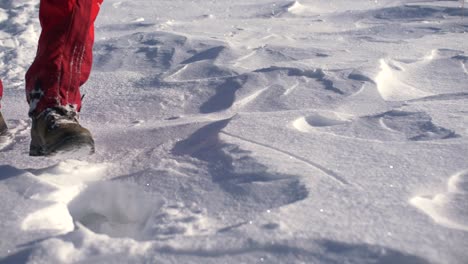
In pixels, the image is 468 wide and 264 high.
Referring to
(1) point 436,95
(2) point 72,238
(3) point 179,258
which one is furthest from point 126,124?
(1) point 436,95

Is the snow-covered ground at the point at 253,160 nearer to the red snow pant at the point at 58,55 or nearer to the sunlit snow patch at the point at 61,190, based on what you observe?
the sunlit snow patch at the point at 61,190

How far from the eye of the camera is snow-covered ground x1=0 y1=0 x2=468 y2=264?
103 centimetres

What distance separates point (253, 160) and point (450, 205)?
1.63ft

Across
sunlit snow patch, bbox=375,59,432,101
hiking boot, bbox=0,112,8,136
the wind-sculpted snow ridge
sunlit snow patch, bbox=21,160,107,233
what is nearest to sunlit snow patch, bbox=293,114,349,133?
the wind-sculpted snow ridge

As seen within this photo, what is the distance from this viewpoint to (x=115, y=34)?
337cm

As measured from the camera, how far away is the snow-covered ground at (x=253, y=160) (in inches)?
40.5

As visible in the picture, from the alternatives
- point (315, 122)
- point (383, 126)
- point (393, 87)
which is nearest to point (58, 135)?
point (315, 122)

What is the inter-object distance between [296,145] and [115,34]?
2193 millimetres

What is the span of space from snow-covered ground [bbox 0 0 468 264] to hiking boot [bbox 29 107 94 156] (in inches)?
2.0

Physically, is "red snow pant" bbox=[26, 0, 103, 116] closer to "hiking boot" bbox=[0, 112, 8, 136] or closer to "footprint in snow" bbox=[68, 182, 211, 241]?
"hiking boot" bbox=[0, 112, 8, 136]

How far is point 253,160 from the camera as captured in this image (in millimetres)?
1392

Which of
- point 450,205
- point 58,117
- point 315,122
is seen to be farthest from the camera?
point 315,122

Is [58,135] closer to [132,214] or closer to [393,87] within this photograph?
[132,214]

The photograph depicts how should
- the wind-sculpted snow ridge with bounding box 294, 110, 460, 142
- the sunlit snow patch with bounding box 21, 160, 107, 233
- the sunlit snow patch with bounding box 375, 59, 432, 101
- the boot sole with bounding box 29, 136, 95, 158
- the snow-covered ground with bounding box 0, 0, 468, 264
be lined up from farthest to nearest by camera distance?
the sunlit snow patch with bounding box 375, 59, 432, 101, the wind-sculpted snow ridge with bounding box 294, 110, 460, 142, the boot sole with bounding box 29, 136, 95, 158, the sunlit snow patch with bounding box 21, 160, 107, 233, the snow-covered ground with bounding box 0, 0, 468, 264
